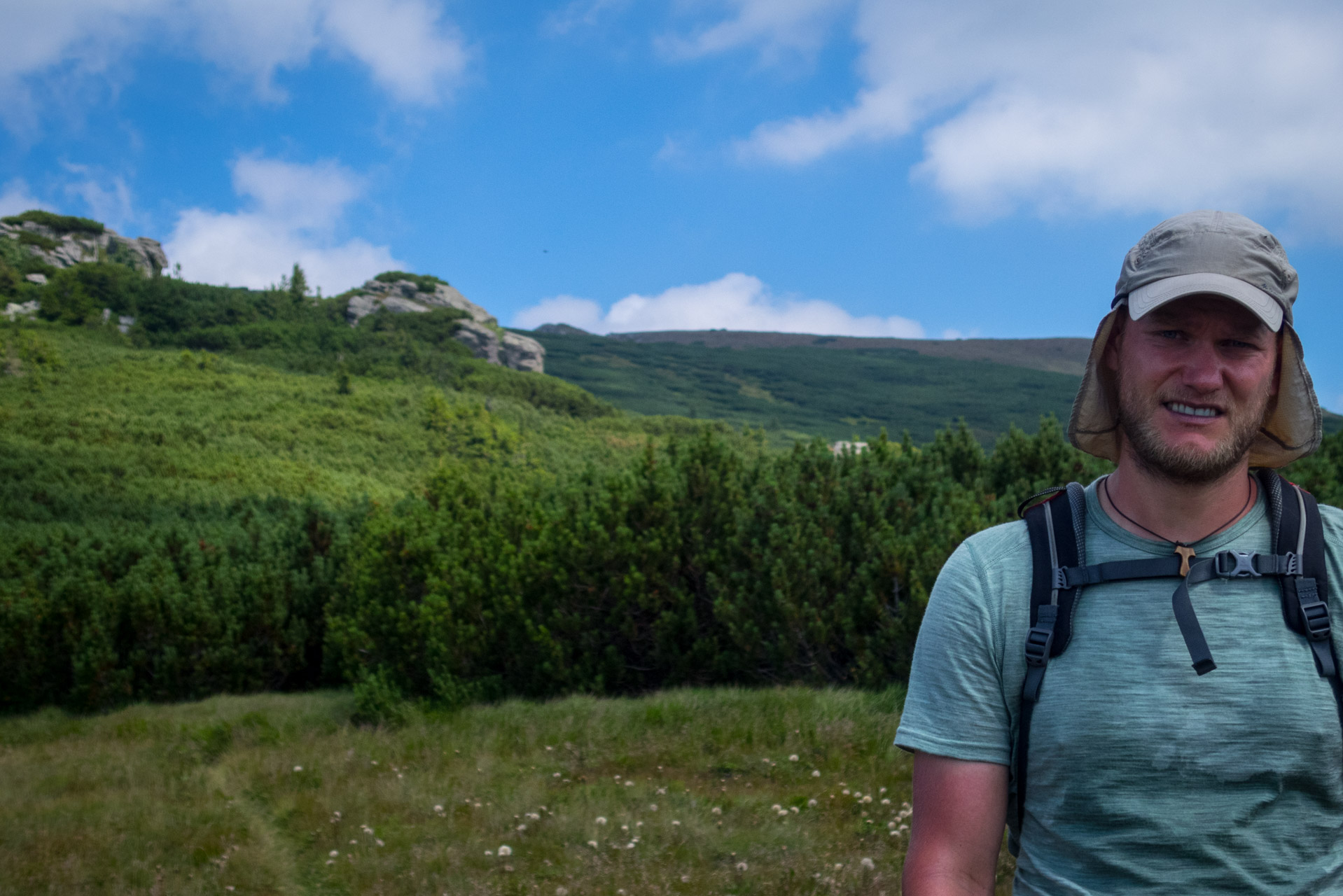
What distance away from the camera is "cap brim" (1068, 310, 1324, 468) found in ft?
6.05

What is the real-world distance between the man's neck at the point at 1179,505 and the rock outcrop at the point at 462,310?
59661 mm

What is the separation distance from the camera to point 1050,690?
5.44 ft

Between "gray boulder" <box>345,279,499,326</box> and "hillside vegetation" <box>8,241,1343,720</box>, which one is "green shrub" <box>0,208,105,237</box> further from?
"hillside vegetation" <box>8,241,1343,720</box>

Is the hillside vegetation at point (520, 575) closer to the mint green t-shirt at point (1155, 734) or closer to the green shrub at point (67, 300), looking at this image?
the mint green t-shirt at point (1155, 734)

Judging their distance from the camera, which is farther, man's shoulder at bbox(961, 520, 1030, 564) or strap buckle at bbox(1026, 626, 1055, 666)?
man's shoulder at bbox(961, 520, 1030, 564)

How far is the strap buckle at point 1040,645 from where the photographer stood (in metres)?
1.65

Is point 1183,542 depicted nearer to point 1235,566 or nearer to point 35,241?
point 1235,566

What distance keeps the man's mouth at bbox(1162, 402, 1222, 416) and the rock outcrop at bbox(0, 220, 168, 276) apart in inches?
2603

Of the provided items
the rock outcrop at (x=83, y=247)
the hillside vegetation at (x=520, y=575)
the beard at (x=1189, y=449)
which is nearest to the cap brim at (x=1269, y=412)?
the beard at (x=1189, y=449)

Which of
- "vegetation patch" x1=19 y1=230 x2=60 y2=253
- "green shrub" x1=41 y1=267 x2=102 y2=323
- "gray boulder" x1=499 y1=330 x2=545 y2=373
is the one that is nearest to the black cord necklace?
"green shrub" x1=41 y1=267 x2=102 y2=323

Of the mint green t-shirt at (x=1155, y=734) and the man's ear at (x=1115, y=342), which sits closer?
the mint green t-shirt at (x=1155, y=734)

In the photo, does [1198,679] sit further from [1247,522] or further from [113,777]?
[113,777]

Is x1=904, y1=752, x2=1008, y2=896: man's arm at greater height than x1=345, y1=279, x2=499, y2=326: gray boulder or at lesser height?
lesser

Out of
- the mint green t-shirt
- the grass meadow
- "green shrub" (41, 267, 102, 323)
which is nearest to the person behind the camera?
the mint green t-shirt
